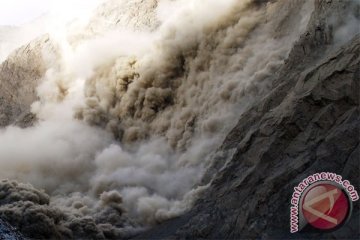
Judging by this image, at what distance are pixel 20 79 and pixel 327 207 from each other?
1590 inches

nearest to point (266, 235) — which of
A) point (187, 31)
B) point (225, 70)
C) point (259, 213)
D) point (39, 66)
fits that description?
point (259, 213)


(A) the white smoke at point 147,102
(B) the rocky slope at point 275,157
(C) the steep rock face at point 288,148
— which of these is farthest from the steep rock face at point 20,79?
(C) the steep rock face at point 288,148

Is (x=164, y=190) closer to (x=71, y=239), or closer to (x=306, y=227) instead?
(x=71, y=239)

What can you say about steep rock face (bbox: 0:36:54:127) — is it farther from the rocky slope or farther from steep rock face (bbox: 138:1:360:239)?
steep rock face (bbox: 138:1:360:239)

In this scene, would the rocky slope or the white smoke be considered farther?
the white smoke

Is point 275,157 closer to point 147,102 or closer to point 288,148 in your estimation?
point 288,148

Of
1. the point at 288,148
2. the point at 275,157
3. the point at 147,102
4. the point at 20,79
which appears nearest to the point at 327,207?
the point at 288,148

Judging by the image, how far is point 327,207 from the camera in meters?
17.0

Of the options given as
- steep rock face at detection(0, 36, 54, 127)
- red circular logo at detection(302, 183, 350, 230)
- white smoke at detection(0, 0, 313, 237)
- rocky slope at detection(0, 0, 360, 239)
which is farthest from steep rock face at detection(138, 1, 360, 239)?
steep rock face at detection(0, 36, 54, 127)

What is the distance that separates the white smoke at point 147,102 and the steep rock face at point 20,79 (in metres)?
1.70

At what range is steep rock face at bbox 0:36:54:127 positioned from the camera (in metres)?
50.3

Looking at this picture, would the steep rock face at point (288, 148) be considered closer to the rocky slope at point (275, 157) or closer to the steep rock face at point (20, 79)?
the rocky slope at point (275, 157)

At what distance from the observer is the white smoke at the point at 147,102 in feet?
104

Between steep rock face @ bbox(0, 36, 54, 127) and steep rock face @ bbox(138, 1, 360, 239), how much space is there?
89.6 ft
